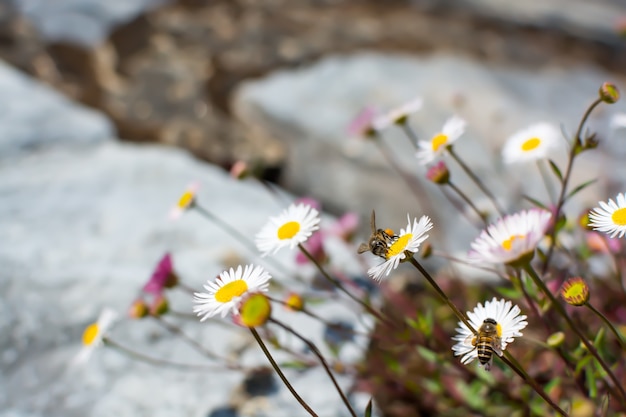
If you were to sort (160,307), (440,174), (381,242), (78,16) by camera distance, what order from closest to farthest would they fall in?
1. (381,242)
2. (440,174)
3. (160,307)
4. (78,16)

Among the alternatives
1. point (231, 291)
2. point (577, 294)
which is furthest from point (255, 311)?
point (577, 294)

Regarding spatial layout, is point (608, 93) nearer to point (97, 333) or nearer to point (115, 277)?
point (97, 333)

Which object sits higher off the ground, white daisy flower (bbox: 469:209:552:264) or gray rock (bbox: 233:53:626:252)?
gray rock (bbox: 233:53:626:252)

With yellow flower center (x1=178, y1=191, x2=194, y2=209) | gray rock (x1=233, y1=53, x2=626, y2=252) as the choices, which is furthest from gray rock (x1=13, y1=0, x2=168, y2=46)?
yellow flower center (x1=178, y1=191, x2=194, y2=209)

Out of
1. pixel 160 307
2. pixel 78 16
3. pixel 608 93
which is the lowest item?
pixel 160 307

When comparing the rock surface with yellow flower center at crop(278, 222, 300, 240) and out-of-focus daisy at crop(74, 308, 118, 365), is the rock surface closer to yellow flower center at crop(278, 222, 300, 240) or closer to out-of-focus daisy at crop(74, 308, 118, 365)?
out-of-focus daisy at crop(74, 308, 118, 365)

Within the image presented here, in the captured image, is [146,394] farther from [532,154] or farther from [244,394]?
[532,154]

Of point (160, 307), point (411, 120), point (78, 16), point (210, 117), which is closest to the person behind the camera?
point (160, 307)

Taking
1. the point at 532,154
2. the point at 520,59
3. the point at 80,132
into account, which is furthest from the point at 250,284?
the point at 520,59
